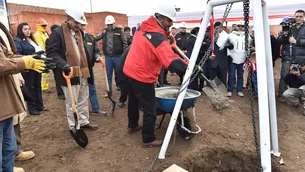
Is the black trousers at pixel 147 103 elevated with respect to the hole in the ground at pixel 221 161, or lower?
elevated

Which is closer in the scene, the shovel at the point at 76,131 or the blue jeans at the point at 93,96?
the shovel at the point at 76,131

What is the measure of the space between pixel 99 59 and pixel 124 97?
1376 mm

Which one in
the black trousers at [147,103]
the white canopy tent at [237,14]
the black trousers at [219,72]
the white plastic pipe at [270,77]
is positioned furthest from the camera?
the white canopy tent at [237,14]

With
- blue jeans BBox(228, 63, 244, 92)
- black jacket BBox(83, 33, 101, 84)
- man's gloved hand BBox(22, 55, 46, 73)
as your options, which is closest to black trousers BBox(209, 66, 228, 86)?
blue jeans BBox(228, 63, 244, 92)

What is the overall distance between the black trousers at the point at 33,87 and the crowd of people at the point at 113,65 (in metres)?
0.02

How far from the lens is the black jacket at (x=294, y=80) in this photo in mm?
5004

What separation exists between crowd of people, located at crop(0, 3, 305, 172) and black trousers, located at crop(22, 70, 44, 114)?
0.02 meters

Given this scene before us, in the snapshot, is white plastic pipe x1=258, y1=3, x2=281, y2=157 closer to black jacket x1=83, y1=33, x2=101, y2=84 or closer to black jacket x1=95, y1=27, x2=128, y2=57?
black jacket x1=83, y1=33, x2=101, y2=84

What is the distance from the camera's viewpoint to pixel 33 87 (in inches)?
198

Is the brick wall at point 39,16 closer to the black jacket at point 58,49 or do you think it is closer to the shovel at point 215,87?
the black jacket at point 58,49

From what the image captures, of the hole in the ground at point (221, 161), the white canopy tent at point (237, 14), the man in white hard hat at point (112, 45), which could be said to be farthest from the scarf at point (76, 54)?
the white canopy tent at point (237, 14)

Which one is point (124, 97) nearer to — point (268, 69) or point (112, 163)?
point (112, 163)

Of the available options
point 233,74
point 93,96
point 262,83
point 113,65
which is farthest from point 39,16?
point 262,83

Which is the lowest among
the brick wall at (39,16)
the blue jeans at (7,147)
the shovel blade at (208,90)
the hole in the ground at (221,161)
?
the hole in the ground at (221,161)
